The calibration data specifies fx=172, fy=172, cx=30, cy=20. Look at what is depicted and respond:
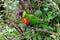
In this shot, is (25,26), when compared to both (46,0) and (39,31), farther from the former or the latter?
(46,0)

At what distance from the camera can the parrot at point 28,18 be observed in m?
1.30

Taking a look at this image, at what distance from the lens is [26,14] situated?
1.33 meters

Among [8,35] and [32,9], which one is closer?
[8,35]

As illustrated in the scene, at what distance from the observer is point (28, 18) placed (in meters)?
1.34

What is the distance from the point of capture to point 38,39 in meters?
1.33

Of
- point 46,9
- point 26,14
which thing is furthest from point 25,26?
point 46,9

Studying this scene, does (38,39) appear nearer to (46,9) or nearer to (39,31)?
(39,31)

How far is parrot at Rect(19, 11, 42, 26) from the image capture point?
4.25 ft

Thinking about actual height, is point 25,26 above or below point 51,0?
below

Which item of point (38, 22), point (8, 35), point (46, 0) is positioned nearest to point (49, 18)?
point (38, 22)

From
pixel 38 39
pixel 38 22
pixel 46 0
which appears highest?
pixel 46 0

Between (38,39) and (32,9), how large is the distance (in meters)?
0.27

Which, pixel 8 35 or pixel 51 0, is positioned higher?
pixel 51 0

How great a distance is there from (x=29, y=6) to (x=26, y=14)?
5.1 inches
